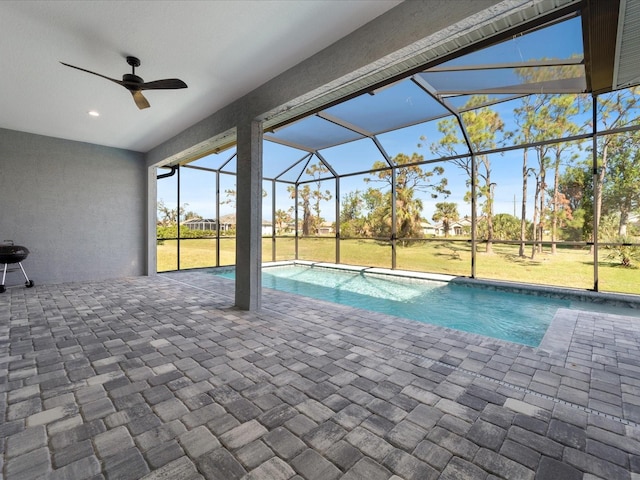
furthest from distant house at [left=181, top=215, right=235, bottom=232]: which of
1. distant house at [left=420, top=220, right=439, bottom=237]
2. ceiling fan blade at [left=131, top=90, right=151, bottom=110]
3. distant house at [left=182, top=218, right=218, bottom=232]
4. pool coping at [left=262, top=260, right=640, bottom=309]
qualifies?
distant house at [left=420, top=220, right=439, bottom=237]

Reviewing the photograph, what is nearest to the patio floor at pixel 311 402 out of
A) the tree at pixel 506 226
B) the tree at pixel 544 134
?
the tree at pixel 544 134

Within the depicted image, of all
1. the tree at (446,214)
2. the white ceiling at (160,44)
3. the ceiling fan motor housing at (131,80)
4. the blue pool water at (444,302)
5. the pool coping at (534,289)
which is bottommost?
the blue pool water at (444,302)

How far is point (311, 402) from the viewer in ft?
6.22

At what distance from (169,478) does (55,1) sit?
3.50m

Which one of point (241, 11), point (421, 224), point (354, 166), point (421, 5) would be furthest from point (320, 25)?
point (421, 224)

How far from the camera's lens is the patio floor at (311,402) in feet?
4.58

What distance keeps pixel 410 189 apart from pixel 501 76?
22.4 feet

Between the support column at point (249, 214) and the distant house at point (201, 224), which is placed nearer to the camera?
the support column at point (249, 214)

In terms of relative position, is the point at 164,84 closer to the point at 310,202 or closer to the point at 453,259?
the point at 310,202

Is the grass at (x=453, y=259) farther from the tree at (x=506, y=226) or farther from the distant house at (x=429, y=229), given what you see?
the tree at (x=506, y=226)

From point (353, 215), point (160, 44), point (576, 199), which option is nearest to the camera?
point (160, 44)

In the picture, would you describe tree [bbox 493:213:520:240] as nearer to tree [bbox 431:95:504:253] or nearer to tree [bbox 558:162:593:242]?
tree [bbox 431:95:504:253]

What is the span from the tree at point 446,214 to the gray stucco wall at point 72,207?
9.65m

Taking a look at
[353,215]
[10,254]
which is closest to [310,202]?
[353,215]
